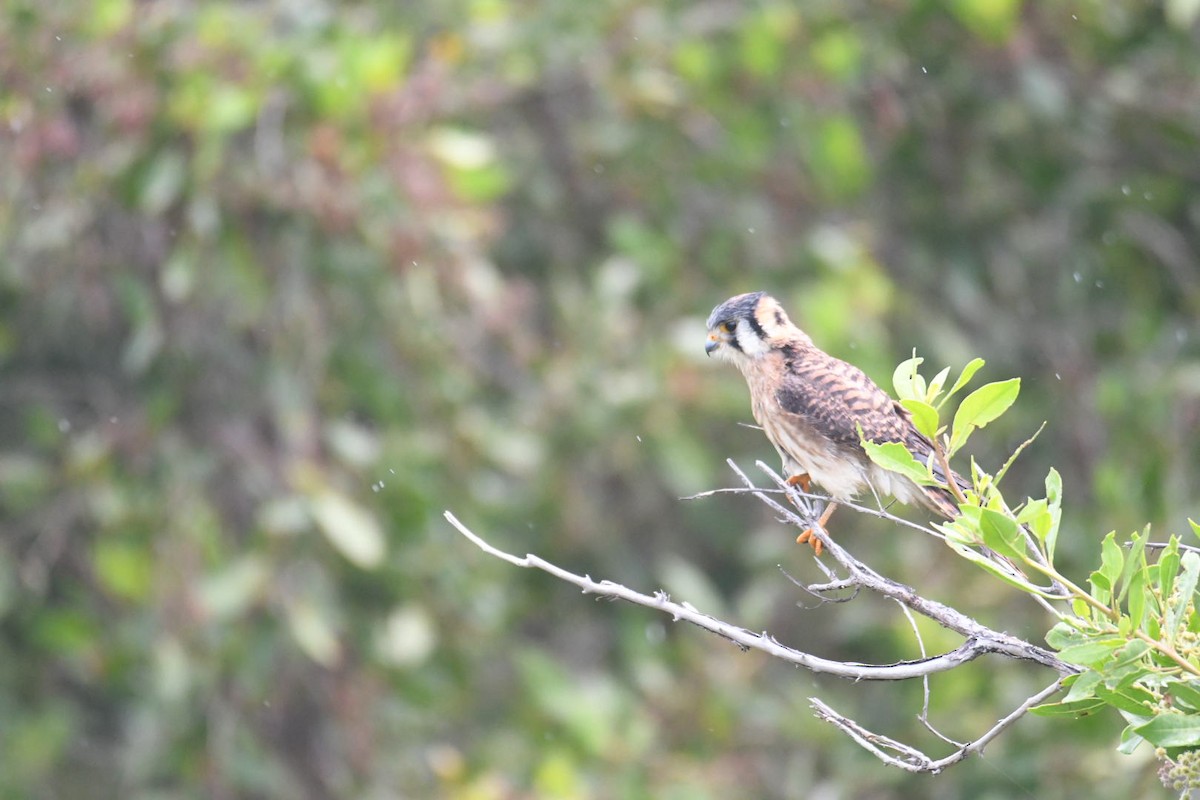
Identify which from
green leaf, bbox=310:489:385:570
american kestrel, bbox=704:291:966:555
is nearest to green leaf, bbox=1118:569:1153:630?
american kestrel, bbox=704:291:966:555

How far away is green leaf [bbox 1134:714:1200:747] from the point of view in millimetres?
1931

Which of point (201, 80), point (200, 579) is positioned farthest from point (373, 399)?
point (201, 80)

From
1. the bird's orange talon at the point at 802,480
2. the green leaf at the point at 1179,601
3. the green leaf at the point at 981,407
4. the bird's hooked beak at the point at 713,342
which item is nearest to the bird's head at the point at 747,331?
the bird's hooked beak at the point at 713,342

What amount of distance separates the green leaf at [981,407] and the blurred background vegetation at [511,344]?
276 centimetres

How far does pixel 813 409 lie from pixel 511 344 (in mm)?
2412

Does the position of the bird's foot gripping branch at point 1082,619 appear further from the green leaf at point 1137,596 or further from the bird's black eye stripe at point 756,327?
the bird's black eye stripe at point 756,327

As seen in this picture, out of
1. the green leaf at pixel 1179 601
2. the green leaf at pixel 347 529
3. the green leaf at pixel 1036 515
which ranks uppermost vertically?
the green leaf at pixel 1036 515

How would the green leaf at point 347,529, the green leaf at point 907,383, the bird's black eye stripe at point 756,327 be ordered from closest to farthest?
the green leaf at point 907,383 < the bird's black eye stripe at point 756,327 < the green leaf at point 347,529

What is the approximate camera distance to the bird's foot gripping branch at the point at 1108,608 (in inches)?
75.5

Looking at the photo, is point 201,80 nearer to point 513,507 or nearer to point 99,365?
point 99,365

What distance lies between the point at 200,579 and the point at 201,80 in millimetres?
1477

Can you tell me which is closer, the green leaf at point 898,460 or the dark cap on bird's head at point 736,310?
the green leaf at point 898,460

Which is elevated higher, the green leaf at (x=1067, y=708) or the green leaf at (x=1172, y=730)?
the green leaf at (x=1172, y=730)

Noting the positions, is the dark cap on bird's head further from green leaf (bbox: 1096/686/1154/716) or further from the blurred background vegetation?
green leaf (bbox: 1096/686/1154/716)
